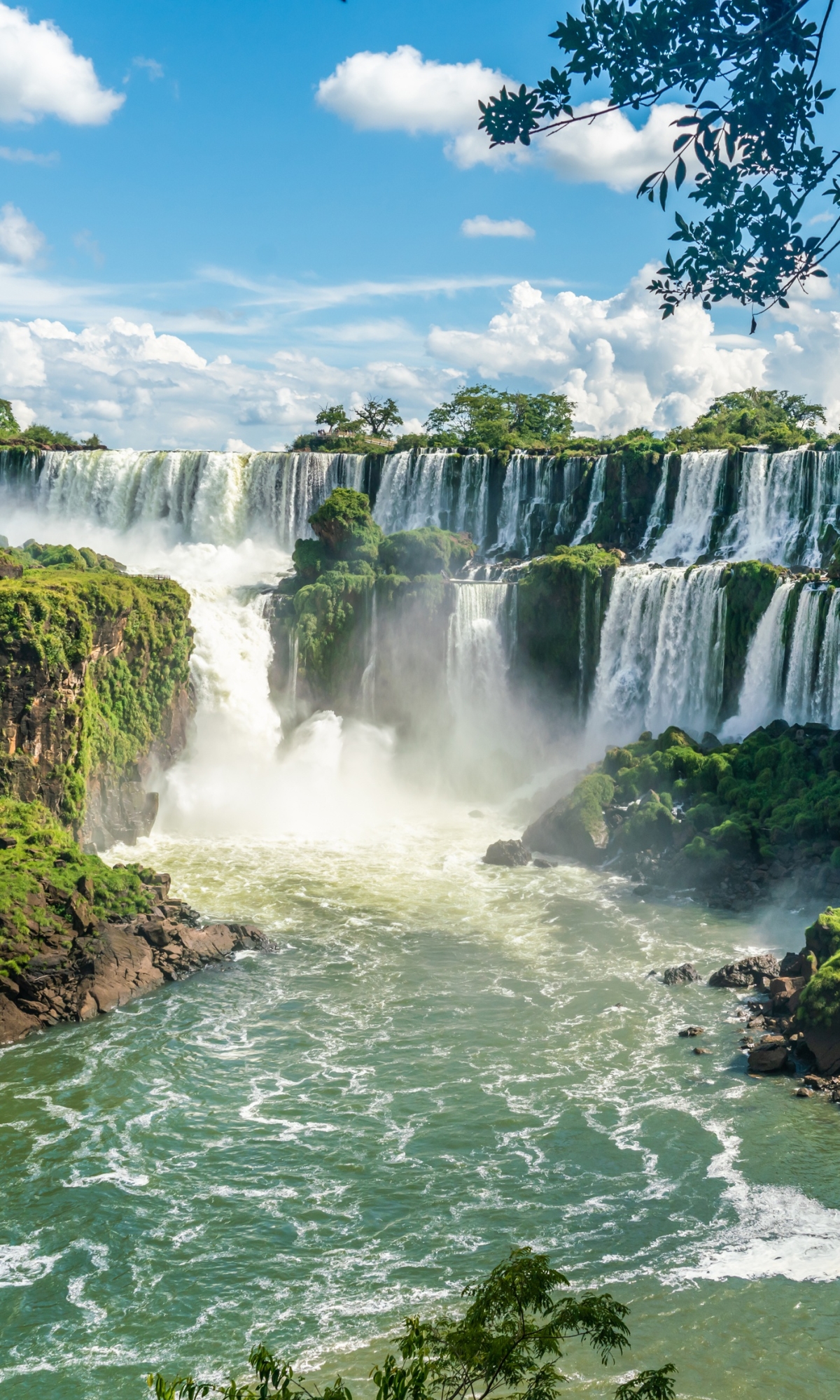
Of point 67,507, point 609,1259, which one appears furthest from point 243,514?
point 609,1259

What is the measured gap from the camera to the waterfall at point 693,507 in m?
37.4

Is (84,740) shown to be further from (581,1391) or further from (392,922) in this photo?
(581,1391)

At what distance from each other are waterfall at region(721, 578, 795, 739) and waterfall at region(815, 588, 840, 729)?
1.18m

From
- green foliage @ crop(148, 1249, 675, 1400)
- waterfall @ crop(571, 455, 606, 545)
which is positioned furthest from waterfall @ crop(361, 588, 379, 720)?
green foliage @ crop(148, 1249, 675, 1400)

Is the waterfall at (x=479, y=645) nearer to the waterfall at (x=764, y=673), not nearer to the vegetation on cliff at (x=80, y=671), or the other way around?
the waterfall at (x=764, y=673)

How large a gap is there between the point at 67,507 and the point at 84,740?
2194 centimetres

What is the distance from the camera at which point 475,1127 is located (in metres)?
15.1

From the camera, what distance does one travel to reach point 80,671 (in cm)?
2573

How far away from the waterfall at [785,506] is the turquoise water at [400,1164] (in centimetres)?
1675

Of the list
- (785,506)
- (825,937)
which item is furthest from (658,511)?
(825,937)

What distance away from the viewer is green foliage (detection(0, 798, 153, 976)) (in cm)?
1848

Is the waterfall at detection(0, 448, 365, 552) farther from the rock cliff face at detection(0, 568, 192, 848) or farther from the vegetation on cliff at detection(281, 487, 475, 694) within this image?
the rock cliff face at detection(0, 568, 192, 848)

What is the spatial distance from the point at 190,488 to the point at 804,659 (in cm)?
2589

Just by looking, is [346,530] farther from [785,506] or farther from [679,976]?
[679,976]
